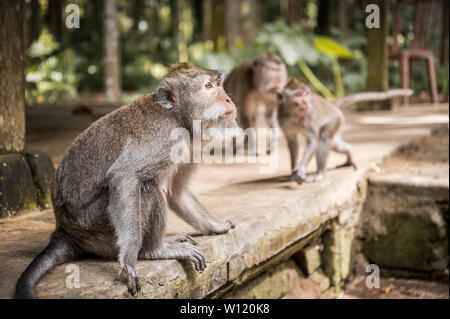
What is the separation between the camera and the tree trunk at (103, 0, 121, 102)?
10.9 metres

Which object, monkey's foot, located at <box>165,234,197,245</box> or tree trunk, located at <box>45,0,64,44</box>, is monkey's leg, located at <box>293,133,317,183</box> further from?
tree trunk, located at <box>45,0,64,44</box>

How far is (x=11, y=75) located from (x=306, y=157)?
232cm

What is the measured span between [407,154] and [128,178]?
14.2 feet

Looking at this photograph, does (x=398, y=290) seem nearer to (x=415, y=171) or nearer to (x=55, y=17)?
(x=415, y=171)

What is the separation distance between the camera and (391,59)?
30.9 feet

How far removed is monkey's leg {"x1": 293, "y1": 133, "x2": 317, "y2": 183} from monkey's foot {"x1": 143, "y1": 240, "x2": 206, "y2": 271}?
1.82m

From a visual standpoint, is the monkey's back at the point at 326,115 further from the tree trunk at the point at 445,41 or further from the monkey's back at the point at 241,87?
the tree trunk at the point at 445,41

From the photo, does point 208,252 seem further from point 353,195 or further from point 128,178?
point 353,195

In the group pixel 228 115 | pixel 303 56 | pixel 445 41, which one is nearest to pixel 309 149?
pixel 228 115

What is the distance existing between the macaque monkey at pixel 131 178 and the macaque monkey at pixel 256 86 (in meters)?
3.46

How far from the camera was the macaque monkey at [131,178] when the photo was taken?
2.28 metres

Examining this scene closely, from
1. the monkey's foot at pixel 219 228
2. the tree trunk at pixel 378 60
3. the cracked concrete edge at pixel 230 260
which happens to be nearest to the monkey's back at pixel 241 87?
the cracked concrete edge at pixel 230 260

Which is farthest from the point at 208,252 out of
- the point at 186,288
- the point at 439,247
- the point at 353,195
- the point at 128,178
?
the point at 439,247

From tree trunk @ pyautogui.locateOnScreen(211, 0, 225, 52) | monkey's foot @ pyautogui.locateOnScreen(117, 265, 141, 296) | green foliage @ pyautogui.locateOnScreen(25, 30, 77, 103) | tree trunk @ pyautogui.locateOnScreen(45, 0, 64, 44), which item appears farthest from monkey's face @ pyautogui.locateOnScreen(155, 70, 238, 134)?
tree trunk @ pyautogui.locateOnScreen(45, 0, 64, 44)
